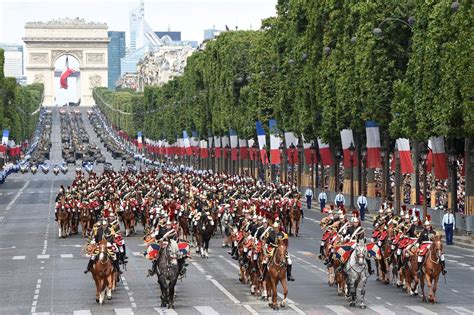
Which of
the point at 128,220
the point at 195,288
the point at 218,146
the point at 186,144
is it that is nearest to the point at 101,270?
the point at 195,288

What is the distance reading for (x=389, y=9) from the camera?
8300 centimetres

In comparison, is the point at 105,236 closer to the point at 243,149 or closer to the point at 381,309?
the point at 381,309

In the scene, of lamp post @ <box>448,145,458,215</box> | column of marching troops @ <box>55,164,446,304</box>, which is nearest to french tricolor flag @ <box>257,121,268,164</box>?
lamp post @ <box>448,145,458,215</box>

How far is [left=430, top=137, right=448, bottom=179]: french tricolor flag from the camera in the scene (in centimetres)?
7169

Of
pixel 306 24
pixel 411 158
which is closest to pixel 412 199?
pixel 411 158

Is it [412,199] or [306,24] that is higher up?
[306,24]

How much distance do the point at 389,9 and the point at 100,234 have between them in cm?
4356

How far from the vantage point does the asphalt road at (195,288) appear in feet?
129

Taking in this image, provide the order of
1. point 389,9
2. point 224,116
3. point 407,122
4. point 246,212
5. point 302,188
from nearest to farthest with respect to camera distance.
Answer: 1. point 246,212
2. point 407,122
3. point 389,9
4. point 302,188
5. point 224,116

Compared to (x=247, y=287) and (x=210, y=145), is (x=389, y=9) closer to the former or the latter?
(x=247, y=287)

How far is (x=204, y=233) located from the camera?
186 ft

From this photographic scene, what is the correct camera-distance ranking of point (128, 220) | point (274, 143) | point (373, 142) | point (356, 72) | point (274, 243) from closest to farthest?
point (274, 243)
point (128, 220)
point (373, 142)
point (356, 72)
point (274, 143)

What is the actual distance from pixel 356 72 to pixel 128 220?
21.7 meters

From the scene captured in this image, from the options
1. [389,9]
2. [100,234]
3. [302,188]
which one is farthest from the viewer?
[302,188]
